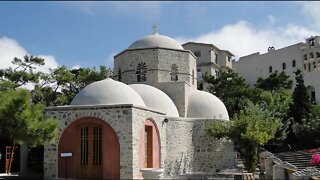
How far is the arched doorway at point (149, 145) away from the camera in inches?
695

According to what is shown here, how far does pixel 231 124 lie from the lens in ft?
71.3

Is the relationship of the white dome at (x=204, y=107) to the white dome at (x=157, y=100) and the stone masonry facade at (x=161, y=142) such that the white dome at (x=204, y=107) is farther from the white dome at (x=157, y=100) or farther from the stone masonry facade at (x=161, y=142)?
the white dome at (x=157, y=100)

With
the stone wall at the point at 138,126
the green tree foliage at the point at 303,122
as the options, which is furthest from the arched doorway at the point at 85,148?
the green tree foliage at the point at 303,122

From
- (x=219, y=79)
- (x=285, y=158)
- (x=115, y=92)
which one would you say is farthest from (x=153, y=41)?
(x=219, y=79)

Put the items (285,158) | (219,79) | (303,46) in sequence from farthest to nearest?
(303,46)
(219,79)
(285,158)

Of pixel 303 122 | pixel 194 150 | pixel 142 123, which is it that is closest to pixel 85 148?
pixel 142 123

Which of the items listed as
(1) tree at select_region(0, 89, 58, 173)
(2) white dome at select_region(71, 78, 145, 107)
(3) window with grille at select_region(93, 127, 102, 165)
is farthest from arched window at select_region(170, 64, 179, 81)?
(1) tree at select_region(0, 89, 58, 173)

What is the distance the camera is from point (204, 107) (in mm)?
23344

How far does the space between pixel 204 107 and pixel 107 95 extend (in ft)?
24.9

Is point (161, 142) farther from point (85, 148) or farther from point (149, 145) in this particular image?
point (85, 148)

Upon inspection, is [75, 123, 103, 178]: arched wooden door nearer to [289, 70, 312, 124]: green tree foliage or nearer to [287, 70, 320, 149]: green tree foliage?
[287, 70, 320, 149]: green tree foliage

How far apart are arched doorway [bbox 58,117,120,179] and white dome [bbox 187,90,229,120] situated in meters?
7.68

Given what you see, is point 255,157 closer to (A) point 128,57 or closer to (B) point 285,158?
(B) point 285,158

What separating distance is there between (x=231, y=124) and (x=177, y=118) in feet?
9.96
